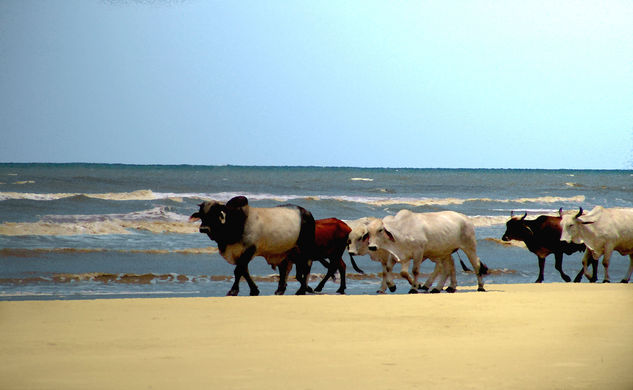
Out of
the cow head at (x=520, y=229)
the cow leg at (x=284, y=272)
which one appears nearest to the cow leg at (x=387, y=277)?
the cow leg at (x=284, y=272)

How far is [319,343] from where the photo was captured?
8219 millimetres

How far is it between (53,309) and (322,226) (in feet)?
16.8

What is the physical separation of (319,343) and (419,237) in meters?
5.43

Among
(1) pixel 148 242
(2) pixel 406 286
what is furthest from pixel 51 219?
(2) pixel 406 286

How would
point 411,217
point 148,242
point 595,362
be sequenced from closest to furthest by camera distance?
point 595,362 → point 411,217 → point 148,242

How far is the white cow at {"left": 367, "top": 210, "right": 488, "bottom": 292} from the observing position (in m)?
13.4

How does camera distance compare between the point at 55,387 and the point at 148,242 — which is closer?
the point at 55,387

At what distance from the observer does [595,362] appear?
23.7ft

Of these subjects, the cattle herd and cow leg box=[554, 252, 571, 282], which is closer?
the cattle herd

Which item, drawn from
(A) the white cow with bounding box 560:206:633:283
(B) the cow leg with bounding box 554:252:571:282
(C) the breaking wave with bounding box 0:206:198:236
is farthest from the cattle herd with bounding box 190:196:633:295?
(C) the breaking wave with bounding box 0:206:198:236

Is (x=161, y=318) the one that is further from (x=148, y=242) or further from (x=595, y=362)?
(x=148, y=242)

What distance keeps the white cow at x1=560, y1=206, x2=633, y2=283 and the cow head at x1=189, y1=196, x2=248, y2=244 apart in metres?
6.31

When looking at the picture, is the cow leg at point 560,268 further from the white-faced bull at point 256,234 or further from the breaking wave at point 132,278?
the white-faced bull at point 256,234

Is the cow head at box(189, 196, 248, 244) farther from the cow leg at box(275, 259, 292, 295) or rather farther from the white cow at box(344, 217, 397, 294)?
the white cow at box(344, 217, 397, 294)
